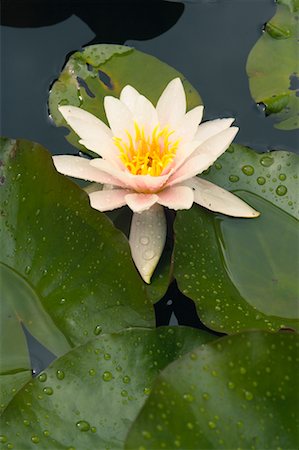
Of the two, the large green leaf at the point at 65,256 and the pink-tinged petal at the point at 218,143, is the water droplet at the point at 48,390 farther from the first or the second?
the pink-tinged petal at the point at 218,143

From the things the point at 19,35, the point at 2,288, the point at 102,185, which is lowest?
the point at 2,288

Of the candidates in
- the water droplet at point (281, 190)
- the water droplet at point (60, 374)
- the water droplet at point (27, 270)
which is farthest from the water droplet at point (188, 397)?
the water droplet at point (281, 190)

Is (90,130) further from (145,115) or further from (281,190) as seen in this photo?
(281,190)

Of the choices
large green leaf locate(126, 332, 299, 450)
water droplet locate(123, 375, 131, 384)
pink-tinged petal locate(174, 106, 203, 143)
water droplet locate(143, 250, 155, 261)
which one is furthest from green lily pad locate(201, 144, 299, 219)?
water droplet locate(123, 375, 131, 384)

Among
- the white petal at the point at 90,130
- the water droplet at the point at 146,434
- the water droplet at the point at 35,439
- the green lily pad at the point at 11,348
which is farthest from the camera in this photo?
the white petal at the point at 90,130

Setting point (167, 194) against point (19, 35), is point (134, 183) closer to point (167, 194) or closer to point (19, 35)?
point (167, 194)

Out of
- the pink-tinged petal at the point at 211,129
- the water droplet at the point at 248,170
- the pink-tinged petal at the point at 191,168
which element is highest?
the pink-tinged petal at the point at 211,129

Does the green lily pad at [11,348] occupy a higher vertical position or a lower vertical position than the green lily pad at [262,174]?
lower

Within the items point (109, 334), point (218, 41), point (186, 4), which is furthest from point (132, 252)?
point (186, 4)
